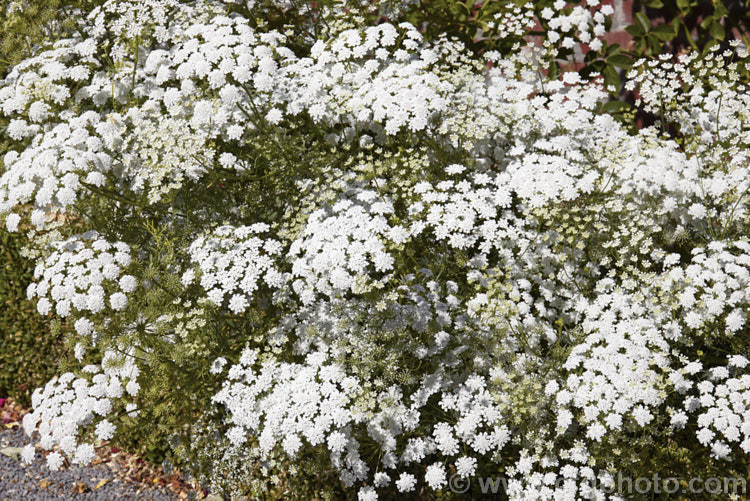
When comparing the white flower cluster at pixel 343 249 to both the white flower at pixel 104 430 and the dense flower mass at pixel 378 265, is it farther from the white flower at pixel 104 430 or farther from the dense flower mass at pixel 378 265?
the white flower at pixel 104 430

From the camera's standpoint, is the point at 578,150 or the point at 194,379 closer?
the point at 194,379

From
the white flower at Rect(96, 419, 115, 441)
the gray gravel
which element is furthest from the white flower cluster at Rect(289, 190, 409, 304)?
the gray gravel

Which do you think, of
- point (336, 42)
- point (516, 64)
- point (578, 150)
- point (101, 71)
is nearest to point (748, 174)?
point (578, 150)

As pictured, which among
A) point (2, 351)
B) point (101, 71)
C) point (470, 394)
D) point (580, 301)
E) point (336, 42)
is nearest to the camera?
point (470, 394)

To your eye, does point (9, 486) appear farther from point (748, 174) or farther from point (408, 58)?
point (748, 174)

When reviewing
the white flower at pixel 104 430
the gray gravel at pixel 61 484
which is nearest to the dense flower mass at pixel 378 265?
the white flower at pixel 104 430

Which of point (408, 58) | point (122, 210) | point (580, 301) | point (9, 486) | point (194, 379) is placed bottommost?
point (9, 486)
